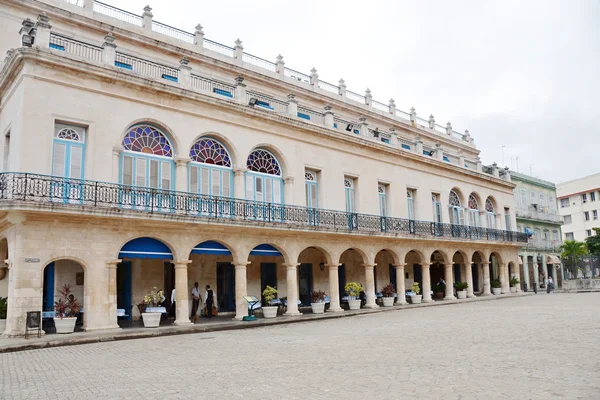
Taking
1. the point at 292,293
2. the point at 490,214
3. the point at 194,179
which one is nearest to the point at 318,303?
the point at 292,293

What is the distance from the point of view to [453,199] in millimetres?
30344

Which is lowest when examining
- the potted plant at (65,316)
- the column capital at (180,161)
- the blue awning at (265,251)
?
the potted plant at (65,316)

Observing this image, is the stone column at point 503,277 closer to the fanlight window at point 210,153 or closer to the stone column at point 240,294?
the stone column at point 240,294

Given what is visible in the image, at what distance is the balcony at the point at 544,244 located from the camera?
41000 mm

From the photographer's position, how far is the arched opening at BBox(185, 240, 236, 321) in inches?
719

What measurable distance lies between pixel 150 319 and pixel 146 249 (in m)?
2.24

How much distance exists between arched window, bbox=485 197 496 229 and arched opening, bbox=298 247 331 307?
14.6 meters

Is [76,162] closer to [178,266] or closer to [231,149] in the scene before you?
[178,266]

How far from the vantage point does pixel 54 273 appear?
51.8ft

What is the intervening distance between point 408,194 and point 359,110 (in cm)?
581

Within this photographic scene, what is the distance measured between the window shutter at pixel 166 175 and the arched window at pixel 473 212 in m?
20.7

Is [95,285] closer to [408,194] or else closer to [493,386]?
[493,386]

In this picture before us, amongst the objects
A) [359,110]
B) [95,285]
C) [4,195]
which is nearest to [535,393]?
[95,285]

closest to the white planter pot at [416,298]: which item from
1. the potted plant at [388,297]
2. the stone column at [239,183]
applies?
the potted plant at [388,297]
